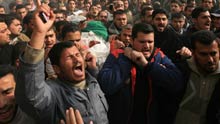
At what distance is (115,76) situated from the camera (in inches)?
109

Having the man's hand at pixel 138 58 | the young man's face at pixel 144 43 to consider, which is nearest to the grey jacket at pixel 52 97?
the man's hand at pixel 138 58

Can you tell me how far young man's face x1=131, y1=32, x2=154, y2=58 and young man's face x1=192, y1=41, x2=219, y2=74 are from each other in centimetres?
42

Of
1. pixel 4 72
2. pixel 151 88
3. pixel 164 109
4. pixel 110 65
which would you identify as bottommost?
pixel 164 109

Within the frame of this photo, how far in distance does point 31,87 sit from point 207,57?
1445mm

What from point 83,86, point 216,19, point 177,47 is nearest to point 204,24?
point 216,19

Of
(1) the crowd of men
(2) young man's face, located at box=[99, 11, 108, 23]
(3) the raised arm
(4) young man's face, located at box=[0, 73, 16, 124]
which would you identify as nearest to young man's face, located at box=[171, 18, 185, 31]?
(2) young man's face, located at box=[99, 11, 108, 23]

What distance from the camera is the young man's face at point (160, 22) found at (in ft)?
16.7

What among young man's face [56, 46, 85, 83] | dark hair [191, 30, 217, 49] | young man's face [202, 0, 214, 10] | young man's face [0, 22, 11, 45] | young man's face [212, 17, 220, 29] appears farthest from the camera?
young man's face [202, 0, 214, 10]

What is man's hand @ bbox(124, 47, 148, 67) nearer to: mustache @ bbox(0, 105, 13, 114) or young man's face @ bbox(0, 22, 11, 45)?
mustache @ bbox(0, 105, 13, 114)

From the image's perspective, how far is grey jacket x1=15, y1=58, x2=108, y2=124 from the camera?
1.81 m

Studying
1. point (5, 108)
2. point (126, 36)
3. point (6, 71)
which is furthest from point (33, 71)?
point (126, 36)

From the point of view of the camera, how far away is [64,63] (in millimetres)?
2301

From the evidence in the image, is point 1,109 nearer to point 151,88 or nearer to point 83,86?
point 83,86

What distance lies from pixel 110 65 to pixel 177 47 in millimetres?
1749
